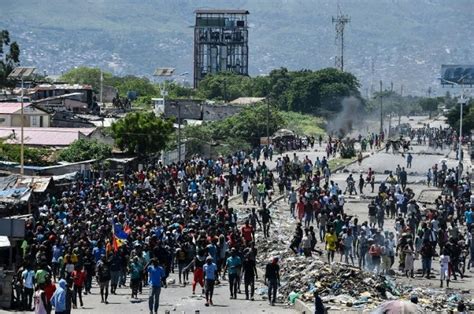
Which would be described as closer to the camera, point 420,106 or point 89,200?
point 89,200

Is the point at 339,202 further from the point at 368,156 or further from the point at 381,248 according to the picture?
the point at 368,156

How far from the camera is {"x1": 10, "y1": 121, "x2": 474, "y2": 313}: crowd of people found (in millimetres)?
24672

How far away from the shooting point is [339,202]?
40.2 metres

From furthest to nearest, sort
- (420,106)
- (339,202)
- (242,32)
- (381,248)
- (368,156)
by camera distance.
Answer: (420,106), (242,32), (368,156), (339,202), (381,248)

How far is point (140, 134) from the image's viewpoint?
57469 millimetres

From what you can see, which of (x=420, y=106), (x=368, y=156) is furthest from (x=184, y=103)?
(x=420, y=106)

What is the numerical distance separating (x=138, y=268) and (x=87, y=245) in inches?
58.5

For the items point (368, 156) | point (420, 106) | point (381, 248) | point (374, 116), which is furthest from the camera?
point (420, 106)

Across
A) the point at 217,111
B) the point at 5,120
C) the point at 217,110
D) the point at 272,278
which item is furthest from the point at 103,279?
the point at 217,110

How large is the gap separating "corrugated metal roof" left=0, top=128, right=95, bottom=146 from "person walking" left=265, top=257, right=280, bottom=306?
103ft

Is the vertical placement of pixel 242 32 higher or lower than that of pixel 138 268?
higher

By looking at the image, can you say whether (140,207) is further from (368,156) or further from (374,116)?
(374,116)

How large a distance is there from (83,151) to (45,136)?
6531 mm

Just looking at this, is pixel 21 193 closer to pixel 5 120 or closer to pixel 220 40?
pixel 5 120
